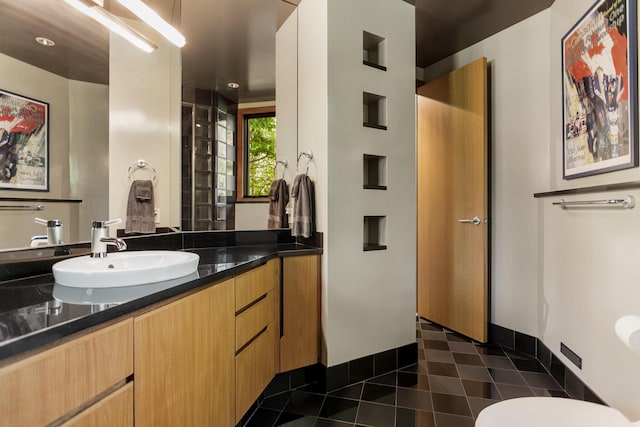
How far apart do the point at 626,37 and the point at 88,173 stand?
2.49 metres

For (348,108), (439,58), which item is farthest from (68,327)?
(439,58)

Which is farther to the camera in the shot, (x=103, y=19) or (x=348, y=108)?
(x=348, y=108)

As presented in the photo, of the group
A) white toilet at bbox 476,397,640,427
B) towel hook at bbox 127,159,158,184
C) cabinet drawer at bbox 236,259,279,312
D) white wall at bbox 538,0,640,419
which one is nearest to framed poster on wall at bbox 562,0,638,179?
white wall at bbox 538,0,640,419

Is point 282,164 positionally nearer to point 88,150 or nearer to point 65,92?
point 88,150

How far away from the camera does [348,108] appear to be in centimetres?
204

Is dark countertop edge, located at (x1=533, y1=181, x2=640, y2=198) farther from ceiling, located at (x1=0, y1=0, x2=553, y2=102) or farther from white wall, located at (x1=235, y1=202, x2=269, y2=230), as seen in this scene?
white wall, located at (x1=235, y1=202, x2=269, y2=230)

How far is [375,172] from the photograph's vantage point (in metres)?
2.32

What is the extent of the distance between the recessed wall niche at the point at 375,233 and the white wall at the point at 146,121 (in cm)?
124

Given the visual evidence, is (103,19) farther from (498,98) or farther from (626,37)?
(498,98)

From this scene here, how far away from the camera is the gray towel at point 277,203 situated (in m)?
2.30

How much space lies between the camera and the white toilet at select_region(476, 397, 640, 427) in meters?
1.02

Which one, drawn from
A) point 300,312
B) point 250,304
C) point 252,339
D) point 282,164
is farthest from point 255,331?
point 282,164

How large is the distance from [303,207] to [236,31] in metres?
1.30

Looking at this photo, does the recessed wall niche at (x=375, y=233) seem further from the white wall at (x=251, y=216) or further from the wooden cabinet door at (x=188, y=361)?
the wooden cabinet door at (x=188, y=361)
